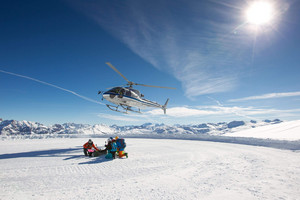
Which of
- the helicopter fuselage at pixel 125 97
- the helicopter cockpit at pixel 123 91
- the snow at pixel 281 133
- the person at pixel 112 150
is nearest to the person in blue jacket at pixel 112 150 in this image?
the person at pixel 112 150

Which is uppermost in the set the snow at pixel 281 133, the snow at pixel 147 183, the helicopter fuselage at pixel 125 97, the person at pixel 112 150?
the helicopter fuselage at pixel 125 97

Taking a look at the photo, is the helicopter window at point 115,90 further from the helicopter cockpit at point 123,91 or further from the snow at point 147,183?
A: the snow at point 147,183

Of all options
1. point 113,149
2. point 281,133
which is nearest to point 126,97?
point 113,149

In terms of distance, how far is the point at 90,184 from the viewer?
4711 millimetres

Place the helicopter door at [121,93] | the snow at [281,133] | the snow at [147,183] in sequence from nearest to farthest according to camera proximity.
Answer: the snow at [147,183]
the helicopter door at [121,93]
the snow at [281,133]

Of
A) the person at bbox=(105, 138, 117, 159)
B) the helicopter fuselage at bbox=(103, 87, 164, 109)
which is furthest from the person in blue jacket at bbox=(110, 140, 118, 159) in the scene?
the helicopter fuselage at bbox=(103, 87, 164, 109)

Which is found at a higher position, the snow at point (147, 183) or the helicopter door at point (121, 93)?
the helicopter door at point (121, 93)

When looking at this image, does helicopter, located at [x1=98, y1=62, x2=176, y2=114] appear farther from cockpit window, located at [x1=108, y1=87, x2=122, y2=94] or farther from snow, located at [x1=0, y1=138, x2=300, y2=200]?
snow, located at [x1=0, y1=138, x2=300, y2=200]

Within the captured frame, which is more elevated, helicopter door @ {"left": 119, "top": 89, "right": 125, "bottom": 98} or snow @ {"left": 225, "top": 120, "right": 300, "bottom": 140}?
helicopter door @ {"left": 119, "top": 89, "right": 125, "bottom": 98}

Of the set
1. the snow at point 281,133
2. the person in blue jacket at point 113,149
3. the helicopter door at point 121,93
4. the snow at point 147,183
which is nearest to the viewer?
the snow at point 147,183

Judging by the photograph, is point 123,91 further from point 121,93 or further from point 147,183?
point 147,183

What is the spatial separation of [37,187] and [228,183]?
607 centimetres

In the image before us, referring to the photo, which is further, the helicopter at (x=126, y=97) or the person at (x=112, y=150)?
the helicopter at (x=126, y=97)

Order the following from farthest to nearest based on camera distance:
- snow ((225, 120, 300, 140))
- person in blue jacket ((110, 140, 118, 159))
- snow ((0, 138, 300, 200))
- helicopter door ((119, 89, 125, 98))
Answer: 1. snow ((225, 120, 300, 140))
2. helicopter door ((119, 89, 125, 98))
3. person in blue jacket ((110, 140, 118, 159))
4. snow ((0, 138, 300, 200))
